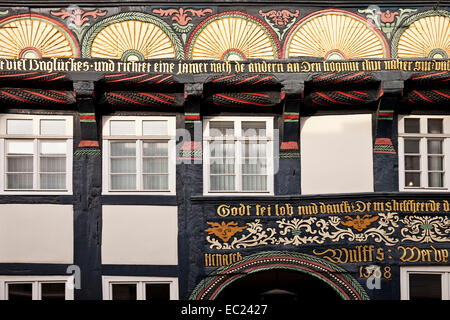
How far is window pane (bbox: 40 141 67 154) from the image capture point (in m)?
10.4

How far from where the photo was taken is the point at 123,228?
1020 cm

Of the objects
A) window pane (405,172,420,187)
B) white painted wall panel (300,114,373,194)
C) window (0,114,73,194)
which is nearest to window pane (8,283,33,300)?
window (0,114,73,194)

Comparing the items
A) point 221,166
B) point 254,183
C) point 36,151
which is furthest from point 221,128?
point 36,151

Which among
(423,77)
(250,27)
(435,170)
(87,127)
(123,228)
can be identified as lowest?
(123,228)

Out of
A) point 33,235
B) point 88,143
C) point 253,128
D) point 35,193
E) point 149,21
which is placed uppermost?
point 149,21

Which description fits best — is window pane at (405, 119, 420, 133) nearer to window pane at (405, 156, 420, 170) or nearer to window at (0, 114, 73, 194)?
window pane at (405, 156, 420, 170)

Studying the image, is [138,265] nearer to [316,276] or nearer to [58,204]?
[58,204]

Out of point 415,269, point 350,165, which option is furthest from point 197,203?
point 415,269

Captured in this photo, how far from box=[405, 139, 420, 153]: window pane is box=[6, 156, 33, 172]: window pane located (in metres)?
6.28

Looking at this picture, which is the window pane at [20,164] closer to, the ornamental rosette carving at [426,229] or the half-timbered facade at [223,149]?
the half-timbered facade at [223,149]

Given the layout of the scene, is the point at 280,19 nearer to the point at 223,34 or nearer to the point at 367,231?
the point at 223,34

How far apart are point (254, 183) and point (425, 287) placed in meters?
3.24

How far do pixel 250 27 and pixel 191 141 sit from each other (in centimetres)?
219

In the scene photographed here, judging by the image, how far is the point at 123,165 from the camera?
34.4 feet
